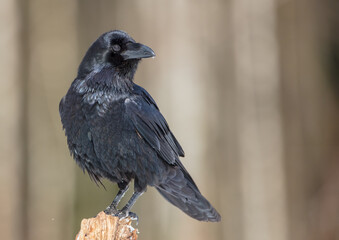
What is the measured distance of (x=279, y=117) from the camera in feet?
32.1

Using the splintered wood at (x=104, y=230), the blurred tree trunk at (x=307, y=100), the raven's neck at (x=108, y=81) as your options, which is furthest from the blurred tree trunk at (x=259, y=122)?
the splintered wood at (x=104, y=230)

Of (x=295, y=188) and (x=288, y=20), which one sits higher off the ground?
(x=288, y=20)

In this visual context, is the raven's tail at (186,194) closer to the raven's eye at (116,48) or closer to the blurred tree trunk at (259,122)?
the raven's eye at (116,48)

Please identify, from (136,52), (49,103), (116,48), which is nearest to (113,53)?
(116,48)

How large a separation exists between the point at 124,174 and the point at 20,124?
573 cm

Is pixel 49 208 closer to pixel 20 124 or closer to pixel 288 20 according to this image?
pixel 20 124

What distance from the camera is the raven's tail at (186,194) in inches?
169

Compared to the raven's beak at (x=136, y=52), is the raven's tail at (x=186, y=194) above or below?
below

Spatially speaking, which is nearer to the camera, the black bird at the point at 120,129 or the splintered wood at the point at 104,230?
the splintered wood at the point at 104,230

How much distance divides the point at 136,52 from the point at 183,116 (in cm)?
453

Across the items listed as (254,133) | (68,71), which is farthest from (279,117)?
(68,71)

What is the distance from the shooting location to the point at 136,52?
13.7 feet

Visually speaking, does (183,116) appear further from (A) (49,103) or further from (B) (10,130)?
(B) (10,130)

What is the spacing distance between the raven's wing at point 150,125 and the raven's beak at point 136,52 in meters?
0.30
